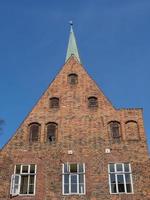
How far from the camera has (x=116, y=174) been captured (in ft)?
68.6

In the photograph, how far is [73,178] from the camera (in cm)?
2088

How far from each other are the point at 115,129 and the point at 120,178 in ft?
11.0

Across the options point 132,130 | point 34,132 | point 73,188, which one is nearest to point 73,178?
point 73,188

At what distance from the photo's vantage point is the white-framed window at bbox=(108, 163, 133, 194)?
20.3 metres

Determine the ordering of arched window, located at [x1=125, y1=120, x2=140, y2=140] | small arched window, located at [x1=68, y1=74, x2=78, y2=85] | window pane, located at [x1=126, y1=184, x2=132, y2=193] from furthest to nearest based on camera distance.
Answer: small arched window, located at [x1=68, y1=74, x2=78, y2=85] < arched window, located at [x1=125, y1=120, x2=140, y2=140] < window pane, located at [x1=126, y1=184, x2=132, y2=193]

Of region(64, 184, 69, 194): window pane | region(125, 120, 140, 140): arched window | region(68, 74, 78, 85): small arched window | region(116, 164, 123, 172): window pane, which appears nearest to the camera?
region(64, 184, 69, 194): window pane

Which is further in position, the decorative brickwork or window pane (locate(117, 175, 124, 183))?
window pane (locate(117, 175, 124, 183))

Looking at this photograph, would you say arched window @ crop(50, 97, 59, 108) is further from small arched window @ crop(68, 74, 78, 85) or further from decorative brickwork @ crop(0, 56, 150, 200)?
small arched window @ crop(68, 74, 78, 85)

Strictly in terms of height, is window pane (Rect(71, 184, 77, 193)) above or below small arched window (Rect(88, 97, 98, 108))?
Result: below

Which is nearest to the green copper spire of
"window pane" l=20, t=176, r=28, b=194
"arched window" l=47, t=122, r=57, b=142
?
"arched window" l=47, t=122, r=57, b=142

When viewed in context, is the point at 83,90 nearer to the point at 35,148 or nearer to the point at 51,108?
the point at 51,108

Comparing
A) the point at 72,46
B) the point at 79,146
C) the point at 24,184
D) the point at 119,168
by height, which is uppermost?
the point at 72,46

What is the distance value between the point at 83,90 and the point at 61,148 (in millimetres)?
4734

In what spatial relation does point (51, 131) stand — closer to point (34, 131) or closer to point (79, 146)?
point (34, 131)
